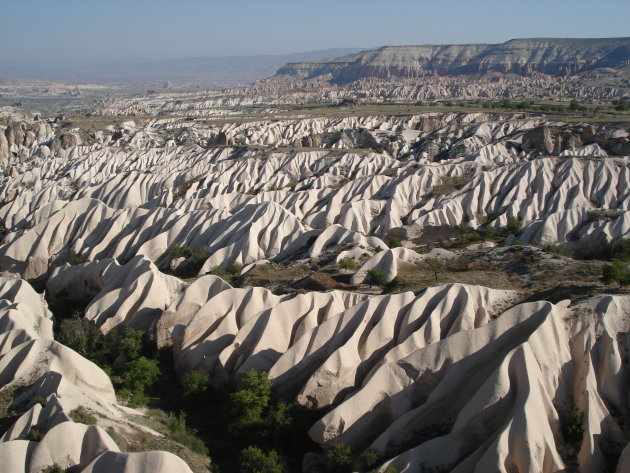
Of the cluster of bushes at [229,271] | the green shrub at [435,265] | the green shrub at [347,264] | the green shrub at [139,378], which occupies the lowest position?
the cluster of bushes at [229,271]

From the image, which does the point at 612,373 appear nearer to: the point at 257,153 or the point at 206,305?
the point at 206,305

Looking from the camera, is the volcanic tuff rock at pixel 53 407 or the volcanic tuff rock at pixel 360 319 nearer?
the volcanic tuff rock at pixel 53 407

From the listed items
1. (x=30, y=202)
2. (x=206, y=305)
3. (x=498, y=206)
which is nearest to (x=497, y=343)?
(x=206, y=305)

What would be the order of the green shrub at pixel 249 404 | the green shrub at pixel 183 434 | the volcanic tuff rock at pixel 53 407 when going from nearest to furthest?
the volcanic tuff rock at pixel 53 407 → the green shrub at pixel 183 434 → the green shrub at pixel 249 404

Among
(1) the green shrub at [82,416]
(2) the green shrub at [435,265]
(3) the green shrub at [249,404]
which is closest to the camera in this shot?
(1) the green shrub at [82,416]

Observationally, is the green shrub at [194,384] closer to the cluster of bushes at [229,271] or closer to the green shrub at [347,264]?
the green shrub at [347,264]

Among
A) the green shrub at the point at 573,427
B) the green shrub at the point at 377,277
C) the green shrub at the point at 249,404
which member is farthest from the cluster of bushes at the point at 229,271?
the green shrub at the point at 573,427
